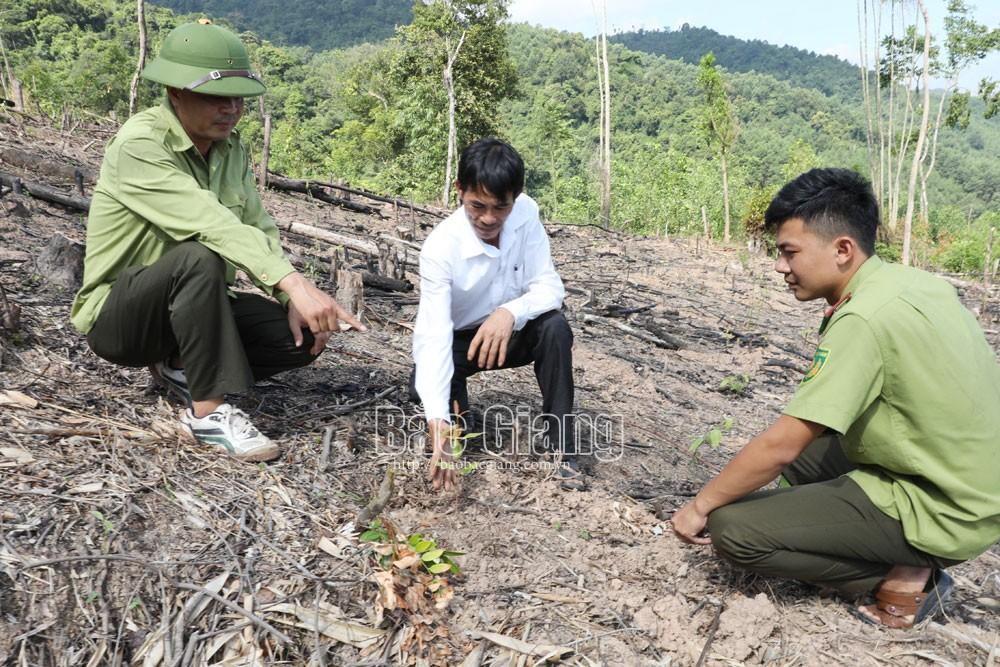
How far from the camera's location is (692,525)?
205 cm

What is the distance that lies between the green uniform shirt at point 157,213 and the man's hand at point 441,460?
2.33ft

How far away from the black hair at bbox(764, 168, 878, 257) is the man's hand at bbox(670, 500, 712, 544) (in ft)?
2.93

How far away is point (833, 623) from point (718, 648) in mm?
400

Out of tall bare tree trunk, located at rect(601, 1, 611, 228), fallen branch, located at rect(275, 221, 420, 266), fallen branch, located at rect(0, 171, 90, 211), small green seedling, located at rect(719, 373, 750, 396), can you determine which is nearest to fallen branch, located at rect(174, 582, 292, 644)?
small green seedling, located at rect(719, 373, 750, 396)

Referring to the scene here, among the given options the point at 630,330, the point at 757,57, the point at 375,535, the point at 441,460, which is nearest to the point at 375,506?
the point at 375,535

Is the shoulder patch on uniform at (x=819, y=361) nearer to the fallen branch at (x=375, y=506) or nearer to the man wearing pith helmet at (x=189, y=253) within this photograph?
the fallen branch at (x=375, y=506)

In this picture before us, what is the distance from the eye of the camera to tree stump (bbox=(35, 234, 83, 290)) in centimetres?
352

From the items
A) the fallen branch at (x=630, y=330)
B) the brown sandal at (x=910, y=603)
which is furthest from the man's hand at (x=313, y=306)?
the fallen branch at (x=630, y=330)

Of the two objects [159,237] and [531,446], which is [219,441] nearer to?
[159,237]

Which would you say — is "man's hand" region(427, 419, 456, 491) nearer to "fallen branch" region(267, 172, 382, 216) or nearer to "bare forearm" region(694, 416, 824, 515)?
"bare forearm" region(694, 416, 824, 515)

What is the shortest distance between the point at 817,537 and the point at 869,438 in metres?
0.32

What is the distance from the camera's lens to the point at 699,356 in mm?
5324

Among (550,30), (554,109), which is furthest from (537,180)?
(550,30)

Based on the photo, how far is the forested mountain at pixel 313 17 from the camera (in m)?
94.1
